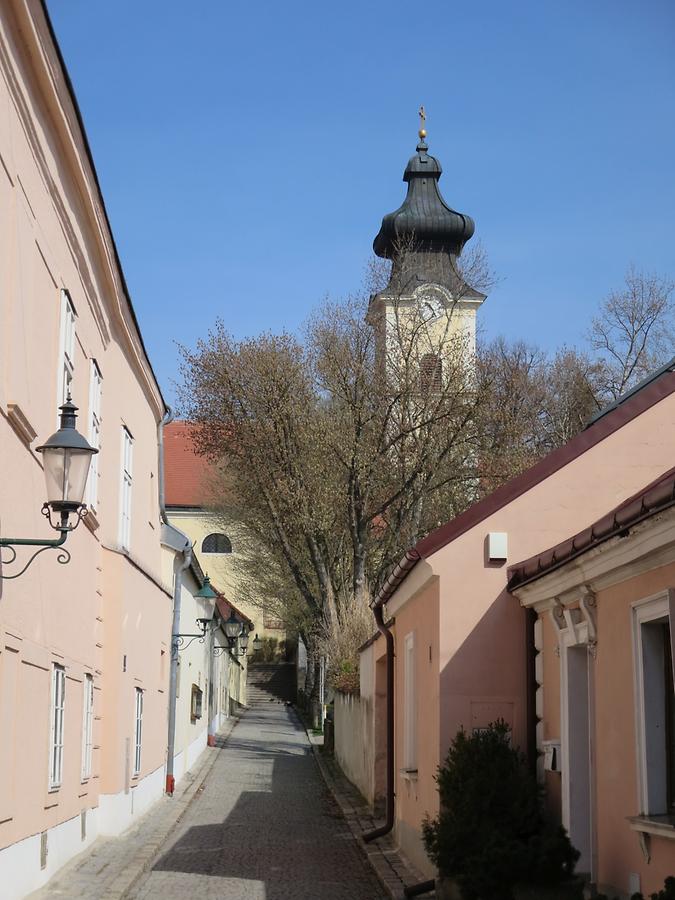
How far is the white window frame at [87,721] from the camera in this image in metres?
13.7

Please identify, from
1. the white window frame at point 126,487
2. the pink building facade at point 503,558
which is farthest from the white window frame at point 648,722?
the white window frame at point 126,487

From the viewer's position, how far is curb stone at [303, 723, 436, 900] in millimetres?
12133

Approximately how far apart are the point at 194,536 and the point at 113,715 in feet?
153

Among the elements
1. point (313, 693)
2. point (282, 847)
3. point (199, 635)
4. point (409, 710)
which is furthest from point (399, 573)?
point (313, 693)

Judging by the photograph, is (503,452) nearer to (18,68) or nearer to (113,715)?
(113,715)

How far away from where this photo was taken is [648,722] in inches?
300

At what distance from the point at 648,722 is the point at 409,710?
694 cm

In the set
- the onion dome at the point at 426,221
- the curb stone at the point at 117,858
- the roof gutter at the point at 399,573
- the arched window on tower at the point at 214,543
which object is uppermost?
the onion dome at the point at 426,221

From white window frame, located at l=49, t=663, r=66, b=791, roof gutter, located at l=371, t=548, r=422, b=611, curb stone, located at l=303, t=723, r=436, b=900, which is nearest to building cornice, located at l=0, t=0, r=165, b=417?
white window frame, located at l=49, t=663, r=66, b=791

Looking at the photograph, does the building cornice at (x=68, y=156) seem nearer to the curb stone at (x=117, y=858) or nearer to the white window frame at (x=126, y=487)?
the white window frame at (x=126, y=487)

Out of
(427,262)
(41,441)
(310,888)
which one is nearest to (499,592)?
(310,888)

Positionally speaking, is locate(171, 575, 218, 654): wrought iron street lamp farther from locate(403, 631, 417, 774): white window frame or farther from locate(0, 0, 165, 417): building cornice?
locate(0, 0, 165, 417): building cornice

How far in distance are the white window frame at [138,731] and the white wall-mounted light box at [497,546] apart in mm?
7691

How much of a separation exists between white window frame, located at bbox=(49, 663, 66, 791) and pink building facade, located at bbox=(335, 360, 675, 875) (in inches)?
138
